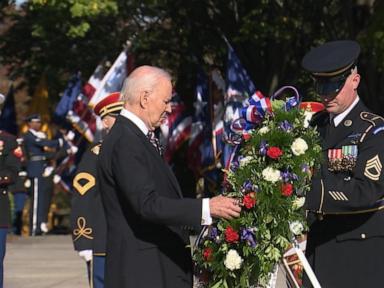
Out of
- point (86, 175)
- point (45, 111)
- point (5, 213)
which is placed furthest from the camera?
point (45, 111)

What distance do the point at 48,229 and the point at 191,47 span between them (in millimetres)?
6088

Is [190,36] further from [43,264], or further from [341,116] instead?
[341,116]

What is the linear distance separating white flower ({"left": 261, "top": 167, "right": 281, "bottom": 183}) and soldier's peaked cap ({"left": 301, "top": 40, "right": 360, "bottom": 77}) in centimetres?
61

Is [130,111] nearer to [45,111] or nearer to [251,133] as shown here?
[251,133]

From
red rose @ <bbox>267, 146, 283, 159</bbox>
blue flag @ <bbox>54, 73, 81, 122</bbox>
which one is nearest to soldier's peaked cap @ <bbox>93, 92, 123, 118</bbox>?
red rose @ <bbox>267, 146, 283, 159</bbox>

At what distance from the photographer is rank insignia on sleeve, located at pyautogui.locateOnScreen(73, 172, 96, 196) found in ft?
23.9

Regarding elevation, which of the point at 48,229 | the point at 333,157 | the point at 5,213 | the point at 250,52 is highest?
the point at 250,52

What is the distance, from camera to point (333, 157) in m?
5.19

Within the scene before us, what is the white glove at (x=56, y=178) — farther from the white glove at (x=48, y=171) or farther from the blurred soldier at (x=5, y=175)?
the blurred soldier at (x=5, y=175)

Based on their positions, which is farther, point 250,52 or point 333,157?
point 250,52

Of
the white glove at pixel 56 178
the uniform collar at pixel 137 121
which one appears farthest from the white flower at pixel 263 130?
the white glove at pixel 56 178

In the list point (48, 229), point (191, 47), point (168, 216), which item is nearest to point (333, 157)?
point (168, 216)

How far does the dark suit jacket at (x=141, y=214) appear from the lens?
475 centimetres

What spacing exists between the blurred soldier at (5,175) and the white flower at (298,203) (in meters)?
4.52
